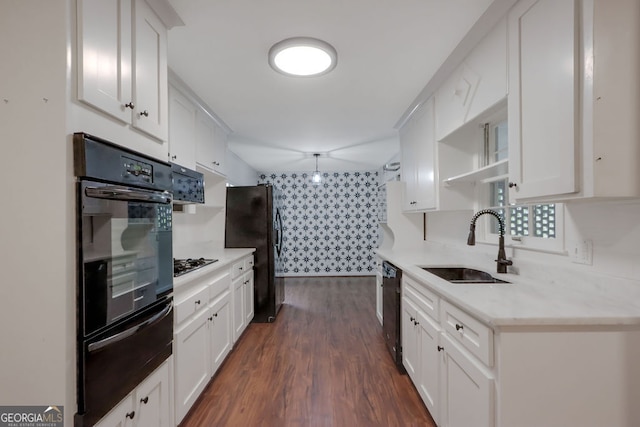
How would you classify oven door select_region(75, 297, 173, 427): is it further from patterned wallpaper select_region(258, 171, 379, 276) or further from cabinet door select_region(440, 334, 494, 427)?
patterned wallpaper select_region(258, 171, 379, 276)

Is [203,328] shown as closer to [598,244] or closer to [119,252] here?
[119,252]

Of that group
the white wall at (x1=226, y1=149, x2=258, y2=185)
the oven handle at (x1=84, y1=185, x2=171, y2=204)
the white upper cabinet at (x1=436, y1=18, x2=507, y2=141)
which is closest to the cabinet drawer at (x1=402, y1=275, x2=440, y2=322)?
the white upper cabinet at (x1=436, y1=18, x2=507, y2=141)

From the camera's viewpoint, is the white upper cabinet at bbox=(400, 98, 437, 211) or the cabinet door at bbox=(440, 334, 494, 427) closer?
the cabinet door at bbox=(440, 334, 494, 427)

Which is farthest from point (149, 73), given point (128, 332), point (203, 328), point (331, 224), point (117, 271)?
point (331, 224)

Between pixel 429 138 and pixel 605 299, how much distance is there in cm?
168

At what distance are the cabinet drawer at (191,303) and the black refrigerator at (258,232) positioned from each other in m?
1.49

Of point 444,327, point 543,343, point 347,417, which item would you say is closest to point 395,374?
point 347,417

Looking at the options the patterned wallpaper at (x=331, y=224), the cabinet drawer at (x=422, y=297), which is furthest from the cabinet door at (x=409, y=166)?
the patterned wallpaper at (x=331, y=224)

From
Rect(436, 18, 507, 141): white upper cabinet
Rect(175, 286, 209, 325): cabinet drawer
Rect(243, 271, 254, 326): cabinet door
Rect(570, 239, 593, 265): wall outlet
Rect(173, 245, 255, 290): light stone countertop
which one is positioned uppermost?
Rect(436, 18, 507, 141): white upper cabinet

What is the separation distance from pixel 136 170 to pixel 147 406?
1.06m

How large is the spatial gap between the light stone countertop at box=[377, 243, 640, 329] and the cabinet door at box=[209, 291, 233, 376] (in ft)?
5.21

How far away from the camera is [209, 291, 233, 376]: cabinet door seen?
2.19 meters

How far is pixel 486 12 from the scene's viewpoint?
1.54 meters

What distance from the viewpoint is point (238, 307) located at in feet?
9.55
